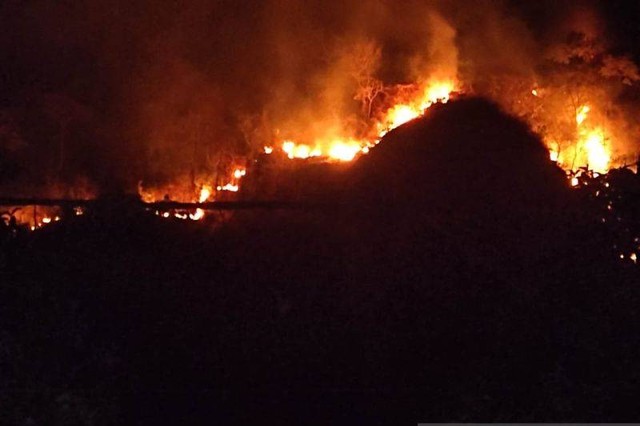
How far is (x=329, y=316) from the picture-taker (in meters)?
7.41

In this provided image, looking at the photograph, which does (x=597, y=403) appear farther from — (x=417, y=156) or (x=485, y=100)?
(x=485, y=100)

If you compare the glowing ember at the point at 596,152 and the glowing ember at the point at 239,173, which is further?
the glowing ember at the point at 596,152

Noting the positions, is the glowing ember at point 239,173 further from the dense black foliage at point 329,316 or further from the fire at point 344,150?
the dense black foliage at point 329,316

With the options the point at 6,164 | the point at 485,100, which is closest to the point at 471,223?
the point at 485,100

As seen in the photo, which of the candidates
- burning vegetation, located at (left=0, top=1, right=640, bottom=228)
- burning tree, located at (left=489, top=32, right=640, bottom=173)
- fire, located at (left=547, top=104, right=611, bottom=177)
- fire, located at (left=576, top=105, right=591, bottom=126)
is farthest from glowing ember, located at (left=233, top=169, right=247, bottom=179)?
fire, located at (left=576, top=105, right=591, bottom=126)

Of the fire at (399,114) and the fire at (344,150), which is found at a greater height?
the fire at (399,114)

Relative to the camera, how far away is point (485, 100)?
38.7 feet

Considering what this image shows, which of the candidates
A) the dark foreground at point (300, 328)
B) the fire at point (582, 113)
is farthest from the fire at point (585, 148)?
the dark foreground at point (300, 328)

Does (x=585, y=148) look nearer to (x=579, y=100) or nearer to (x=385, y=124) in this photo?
(x=579, y=100)

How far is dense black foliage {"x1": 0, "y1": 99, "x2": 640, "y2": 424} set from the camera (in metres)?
6.24

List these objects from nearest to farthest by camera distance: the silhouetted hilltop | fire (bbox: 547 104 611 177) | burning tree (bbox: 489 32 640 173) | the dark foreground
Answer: the dark foreground → the silhouetted hilltop → fire (bbox: 547 104 611 177) → burning tree (bbox: 489 32 640 173)

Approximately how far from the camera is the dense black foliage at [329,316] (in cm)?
624

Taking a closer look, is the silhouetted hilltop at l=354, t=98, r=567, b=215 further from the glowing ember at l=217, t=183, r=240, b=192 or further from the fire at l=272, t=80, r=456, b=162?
the glowing ember at l=217, t=183, r=240, b=192

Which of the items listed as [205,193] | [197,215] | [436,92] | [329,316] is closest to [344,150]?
[436,92]
